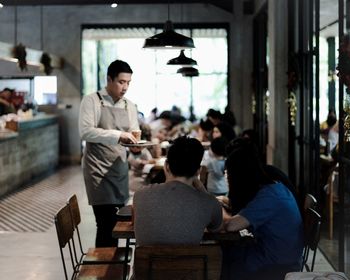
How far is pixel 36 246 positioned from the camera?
6.84 m

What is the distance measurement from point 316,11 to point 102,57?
9.92m

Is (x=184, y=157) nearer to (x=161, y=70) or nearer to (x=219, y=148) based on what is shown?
(x=219, y=148)

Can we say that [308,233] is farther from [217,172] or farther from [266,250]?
[217,172]

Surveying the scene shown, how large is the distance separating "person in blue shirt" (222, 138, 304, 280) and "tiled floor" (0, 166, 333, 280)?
7.29 ft

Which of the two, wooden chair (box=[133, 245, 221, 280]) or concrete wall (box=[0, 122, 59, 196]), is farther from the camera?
concrete wall (box=[0, 122, 59, 196])

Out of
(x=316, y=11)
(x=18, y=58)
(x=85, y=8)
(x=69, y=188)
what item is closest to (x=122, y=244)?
(x=316, y=11)

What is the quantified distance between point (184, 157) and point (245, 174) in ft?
1.37

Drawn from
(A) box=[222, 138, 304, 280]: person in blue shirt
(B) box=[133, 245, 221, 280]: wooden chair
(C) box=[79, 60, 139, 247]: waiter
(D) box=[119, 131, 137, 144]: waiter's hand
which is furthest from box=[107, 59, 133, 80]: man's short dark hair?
(B) box=[133, 245, 221, 280]: wooden chair

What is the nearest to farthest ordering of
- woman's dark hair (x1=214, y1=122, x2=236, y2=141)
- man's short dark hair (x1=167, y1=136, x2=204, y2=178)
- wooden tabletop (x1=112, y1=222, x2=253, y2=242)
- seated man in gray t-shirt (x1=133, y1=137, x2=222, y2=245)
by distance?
1. seated man in gray t-shirt (x1=133, y1=137, x2=222, y2=245)
2. man's short dark hair (x1=167, y1=136, x2=204, y2=178)
3. wooden tabletop (x1=112, y1=222, x2=253, y2=242)
4. woman's dark hair (x1=214, y1=122, x2=236, y2=141)

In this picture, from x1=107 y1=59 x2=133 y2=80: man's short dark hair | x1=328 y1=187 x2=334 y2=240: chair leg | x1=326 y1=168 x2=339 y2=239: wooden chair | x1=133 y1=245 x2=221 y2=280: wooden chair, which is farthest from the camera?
x1=328 y1=187 x2=334 y2=240: chair leg

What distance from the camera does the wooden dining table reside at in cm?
349

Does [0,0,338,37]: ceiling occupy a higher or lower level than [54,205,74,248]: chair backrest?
higher

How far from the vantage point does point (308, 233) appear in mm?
3680

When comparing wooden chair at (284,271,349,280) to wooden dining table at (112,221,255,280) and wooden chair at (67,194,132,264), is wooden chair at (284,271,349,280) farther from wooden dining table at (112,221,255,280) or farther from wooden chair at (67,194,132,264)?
wooden chair at (67,194,132,264)
